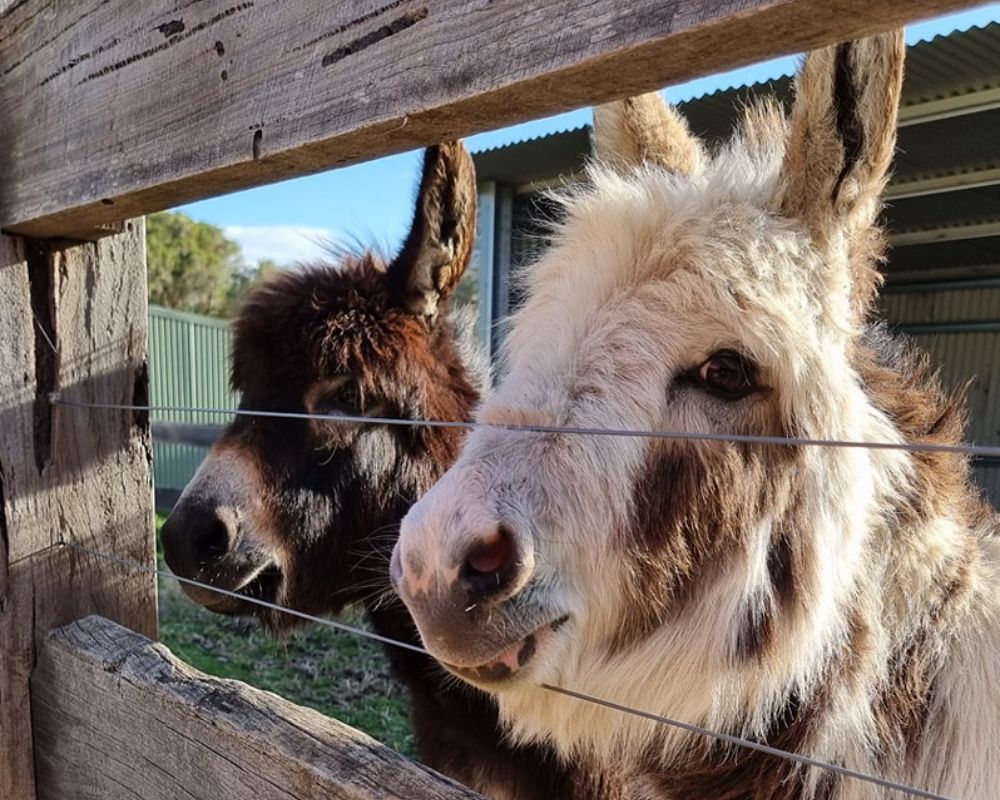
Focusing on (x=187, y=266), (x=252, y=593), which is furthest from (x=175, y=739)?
(x=187, y=266)

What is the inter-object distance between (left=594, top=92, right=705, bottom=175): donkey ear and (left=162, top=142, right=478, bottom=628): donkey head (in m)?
0.53

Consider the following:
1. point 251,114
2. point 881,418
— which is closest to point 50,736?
point 251,114

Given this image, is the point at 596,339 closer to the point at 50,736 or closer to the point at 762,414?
the point at 762,414

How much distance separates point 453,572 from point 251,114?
767 millimetres

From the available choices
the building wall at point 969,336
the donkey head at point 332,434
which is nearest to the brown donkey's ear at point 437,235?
the donkey head at point 332,434

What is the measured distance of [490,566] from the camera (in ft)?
3.62

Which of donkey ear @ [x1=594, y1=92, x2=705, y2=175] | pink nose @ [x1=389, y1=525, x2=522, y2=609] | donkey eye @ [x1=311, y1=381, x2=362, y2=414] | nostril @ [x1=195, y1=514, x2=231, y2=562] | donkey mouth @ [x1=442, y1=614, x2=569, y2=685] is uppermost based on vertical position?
donkey ear @ [x1=594, y1=92, x2=705, y2=175]

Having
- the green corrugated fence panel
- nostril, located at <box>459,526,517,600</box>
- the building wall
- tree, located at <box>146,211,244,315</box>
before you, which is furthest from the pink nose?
tree, located at <box>146,211,244,315</box>

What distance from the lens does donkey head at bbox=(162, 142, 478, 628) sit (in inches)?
87.4

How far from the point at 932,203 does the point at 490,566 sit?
21.5 ft

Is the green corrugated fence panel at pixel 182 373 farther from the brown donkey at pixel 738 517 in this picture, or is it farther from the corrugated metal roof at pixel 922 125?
the brown donkey at pixel 738 517

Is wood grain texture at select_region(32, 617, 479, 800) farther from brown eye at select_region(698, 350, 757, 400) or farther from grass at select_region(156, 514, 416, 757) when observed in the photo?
grass at select_region(156, 514, 416, 757)

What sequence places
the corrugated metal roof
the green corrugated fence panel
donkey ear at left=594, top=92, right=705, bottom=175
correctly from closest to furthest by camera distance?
donkey ear at left=594, top=92, right=705, bottom=175 < the corrugated metal roof < the green corrugated fence panel

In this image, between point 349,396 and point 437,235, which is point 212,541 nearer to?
point 349,396
